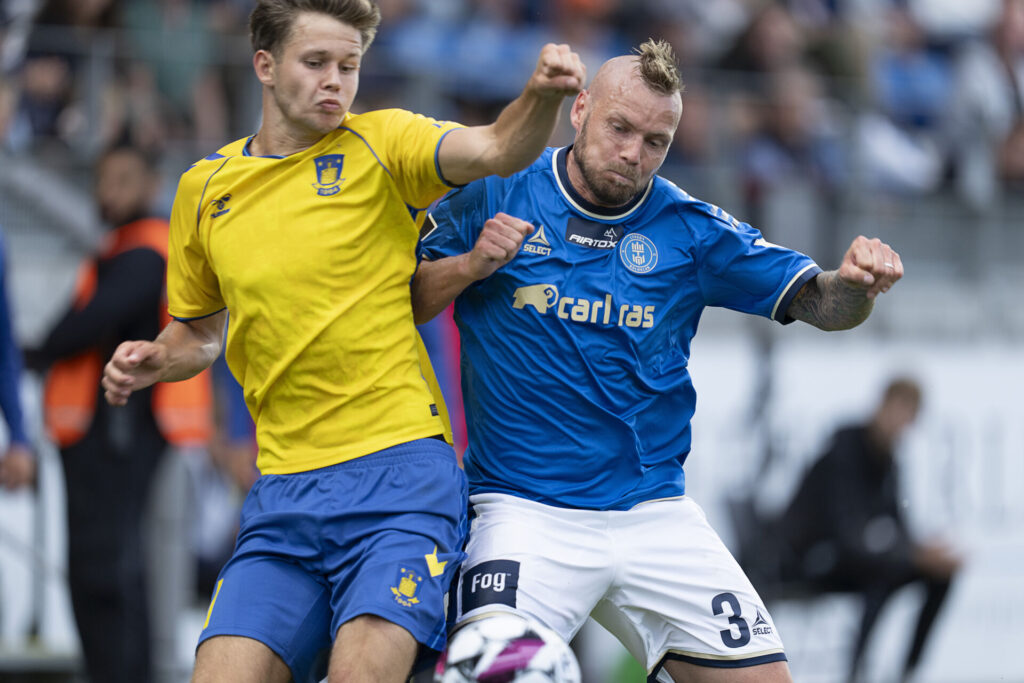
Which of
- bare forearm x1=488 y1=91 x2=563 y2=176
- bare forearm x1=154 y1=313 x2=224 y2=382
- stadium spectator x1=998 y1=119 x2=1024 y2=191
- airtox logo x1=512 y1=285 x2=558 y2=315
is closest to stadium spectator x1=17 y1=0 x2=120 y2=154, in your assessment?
bare forearm x1=154 y1=313 x2=224 y2=382

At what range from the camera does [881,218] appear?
10203 mm

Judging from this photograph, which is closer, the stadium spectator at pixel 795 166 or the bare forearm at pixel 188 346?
the bare forearm at pixel 188 346

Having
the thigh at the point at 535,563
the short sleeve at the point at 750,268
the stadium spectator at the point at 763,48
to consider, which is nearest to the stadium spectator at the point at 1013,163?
the stadium spectator at the point at 763,48

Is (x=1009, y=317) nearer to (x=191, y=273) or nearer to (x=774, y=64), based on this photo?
(x=774, y=64)

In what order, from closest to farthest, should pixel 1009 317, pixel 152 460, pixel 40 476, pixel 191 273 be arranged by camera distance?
pixel 191 273 < pixel 152 460 < pixel 40 476 < pixel 1009 317

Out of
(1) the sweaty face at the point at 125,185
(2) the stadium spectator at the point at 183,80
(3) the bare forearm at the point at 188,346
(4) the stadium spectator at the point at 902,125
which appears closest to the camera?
(3) the bare forearm at the point at 188,346

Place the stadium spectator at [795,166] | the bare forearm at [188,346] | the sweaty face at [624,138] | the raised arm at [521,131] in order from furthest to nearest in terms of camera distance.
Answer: the stadium spectator at [795,166] < the bare forearm at [188,346] < the sweaty face at [624,138] < the raised arm at [521,131]

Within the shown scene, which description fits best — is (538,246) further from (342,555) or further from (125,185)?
(125,185)

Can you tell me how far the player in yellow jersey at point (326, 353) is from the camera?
3859mm

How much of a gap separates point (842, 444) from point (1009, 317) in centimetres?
185

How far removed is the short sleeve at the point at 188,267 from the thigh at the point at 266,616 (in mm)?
824

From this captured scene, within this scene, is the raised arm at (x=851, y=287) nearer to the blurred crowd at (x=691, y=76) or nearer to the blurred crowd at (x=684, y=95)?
the blurred crowd at (x=684, y=95)

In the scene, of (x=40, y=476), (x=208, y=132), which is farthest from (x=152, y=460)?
(x=208, y=132)

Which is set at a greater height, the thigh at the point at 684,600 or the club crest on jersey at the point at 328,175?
the club crest on jersey at the point at 328,175
